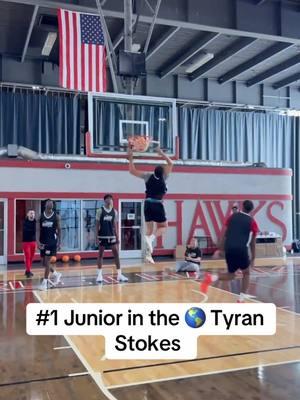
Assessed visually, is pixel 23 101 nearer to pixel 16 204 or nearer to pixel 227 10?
pixel 16 204

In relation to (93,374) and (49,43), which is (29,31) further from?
(93,374)

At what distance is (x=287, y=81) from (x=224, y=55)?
4518mm

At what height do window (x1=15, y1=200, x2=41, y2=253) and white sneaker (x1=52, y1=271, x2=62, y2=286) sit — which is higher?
window (x1=15, y1=200, x2=41, y2=253)

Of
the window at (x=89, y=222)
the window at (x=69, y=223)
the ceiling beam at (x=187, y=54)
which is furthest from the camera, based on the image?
the window at (x=89, y=222)

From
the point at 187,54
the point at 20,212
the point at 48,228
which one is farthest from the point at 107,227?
the point at 187,54

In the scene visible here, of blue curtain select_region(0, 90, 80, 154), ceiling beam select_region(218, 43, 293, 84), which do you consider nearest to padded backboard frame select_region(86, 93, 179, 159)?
ceiling beam select_region(218, 43, 293, 84)

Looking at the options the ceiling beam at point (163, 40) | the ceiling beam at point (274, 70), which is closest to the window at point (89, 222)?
the ceiling beam at point (163, 40)

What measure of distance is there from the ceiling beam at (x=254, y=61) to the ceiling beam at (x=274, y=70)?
1259mm

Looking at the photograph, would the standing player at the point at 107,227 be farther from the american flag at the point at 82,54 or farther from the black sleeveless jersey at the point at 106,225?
the american flag at the point at 82,54

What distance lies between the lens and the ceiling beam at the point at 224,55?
1564 centimetres

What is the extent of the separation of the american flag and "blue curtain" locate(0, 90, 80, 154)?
795 centimetres

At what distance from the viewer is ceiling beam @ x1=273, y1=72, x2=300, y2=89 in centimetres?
1931

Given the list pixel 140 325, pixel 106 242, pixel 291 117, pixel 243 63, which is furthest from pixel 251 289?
pixel 291 117

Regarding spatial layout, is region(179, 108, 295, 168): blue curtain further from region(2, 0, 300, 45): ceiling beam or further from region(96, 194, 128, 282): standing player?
region(96, 194, 128, 282): standing player
